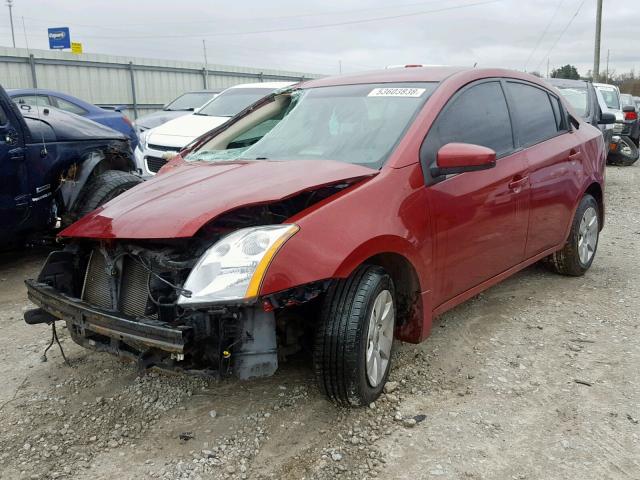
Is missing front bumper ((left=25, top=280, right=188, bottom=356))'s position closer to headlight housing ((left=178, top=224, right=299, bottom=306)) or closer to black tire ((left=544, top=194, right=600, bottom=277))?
headlight housing ((left=178, top=224, right=299, bottom=306))

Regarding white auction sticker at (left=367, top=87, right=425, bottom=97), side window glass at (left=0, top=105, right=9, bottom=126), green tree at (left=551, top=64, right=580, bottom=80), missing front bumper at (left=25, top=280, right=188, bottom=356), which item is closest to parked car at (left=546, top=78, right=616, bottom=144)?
white auction sticker at (left=367, top=87, right=425, bottom=97)

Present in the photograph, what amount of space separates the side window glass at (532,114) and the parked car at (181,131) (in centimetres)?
392

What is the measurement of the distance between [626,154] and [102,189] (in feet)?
40.4

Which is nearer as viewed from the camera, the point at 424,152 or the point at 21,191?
the point at 424,152

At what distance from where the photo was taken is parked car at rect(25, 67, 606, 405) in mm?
2570

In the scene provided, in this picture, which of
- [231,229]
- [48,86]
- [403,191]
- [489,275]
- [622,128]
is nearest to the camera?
[231,229]

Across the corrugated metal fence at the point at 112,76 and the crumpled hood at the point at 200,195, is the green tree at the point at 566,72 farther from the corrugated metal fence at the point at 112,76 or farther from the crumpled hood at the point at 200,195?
the crumpled hood at the point at 200,195

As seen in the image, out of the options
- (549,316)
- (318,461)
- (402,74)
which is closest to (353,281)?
(318,461)

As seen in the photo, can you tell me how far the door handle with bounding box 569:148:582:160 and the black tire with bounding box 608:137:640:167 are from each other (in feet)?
32.3

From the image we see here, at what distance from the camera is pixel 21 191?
4.95m

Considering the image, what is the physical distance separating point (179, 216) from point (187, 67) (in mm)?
20663

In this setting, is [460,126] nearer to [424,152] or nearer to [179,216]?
[424,152]

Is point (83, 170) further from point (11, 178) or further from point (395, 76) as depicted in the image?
point (395, 76)

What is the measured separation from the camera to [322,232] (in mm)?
2658
